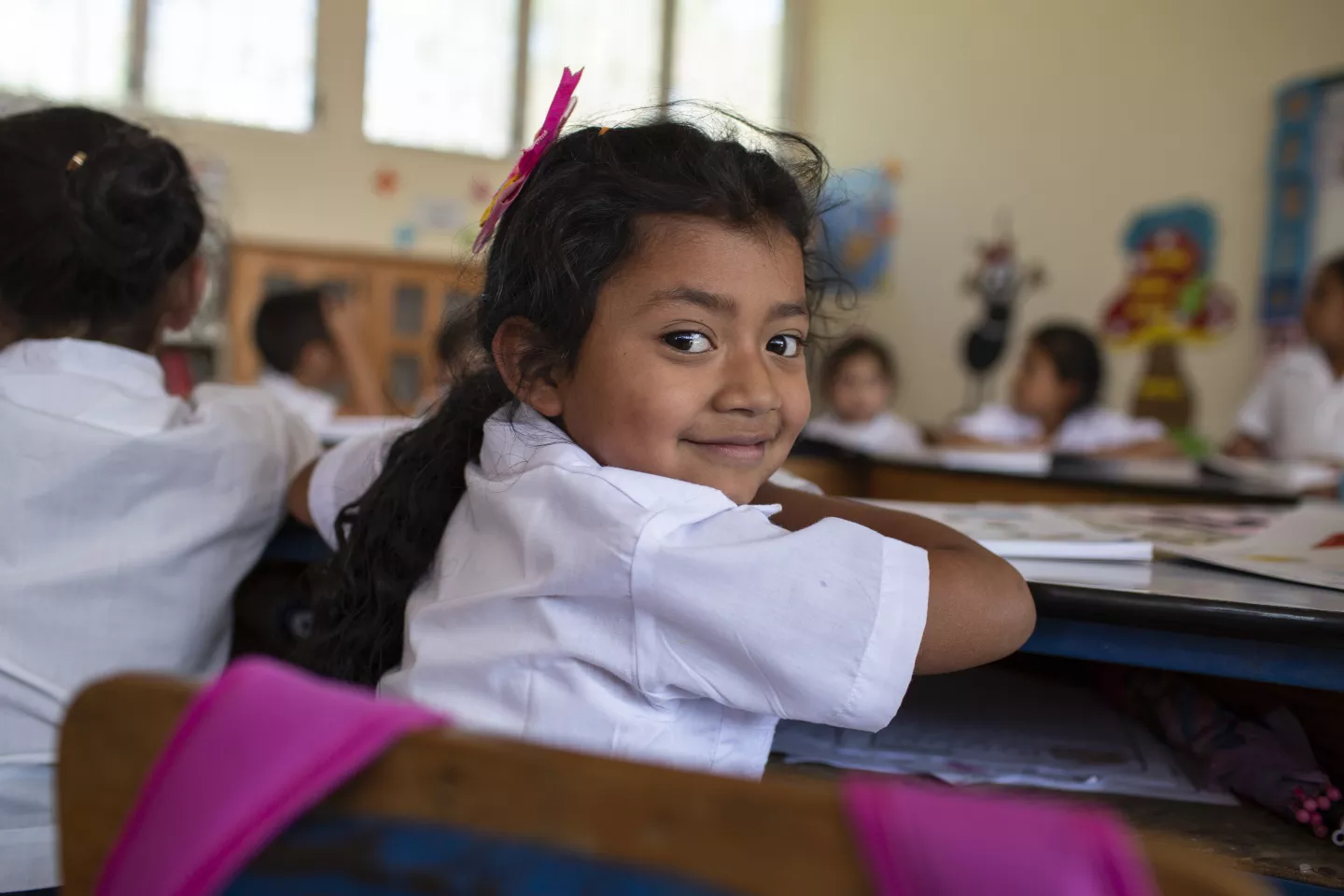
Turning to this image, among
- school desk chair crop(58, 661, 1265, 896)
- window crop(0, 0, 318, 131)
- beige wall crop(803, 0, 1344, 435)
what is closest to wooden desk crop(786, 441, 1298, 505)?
school desk chair crop(58, 661, 1265, 896)

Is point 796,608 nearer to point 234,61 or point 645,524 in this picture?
point 645,524

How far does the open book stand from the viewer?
921mm

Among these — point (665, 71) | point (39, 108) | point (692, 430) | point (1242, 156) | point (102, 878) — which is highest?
point (665, 71)

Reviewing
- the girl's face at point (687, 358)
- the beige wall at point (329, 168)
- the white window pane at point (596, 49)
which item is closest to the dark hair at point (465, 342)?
the girl's face at point (687, 358)

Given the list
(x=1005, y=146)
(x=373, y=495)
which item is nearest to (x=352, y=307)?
(x=1005, y=146)

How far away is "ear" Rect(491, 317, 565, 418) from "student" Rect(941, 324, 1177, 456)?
2.74 m

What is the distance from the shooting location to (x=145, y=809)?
1.21 feet

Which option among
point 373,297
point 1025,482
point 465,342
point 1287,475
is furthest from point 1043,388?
point 373,297

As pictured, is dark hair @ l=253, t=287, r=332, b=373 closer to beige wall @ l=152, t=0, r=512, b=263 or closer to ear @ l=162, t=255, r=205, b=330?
beige wall @ l=152, t=0, r=512, b=263

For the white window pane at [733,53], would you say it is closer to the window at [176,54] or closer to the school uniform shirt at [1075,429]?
the window at [176,54]

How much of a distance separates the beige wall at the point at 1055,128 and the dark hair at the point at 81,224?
4.04 m

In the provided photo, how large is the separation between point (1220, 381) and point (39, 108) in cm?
415

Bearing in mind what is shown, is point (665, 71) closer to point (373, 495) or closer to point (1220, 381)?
point (1220, 381)

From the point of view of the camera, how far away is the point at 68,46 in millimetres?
5105
